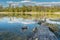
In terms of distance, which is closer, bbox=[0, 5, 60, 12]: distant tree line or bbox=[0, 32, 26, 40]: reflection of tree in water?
bbox=[0, 32, 26, 40]: reflection of tree in water

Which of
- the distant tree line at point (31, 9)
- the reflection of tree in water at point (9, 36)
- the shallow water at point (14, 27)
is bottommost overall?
the reflection of tree in water at point (9, 36)

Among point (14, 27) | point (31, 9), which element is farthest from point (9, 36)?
point (31, 9)

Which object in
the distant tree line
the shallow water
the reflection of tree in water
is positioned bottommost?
the reflection of tree in water

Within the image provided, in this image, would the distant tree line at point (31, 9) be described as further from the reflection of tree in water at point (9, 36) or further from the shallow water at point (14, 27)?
the reflection of tree in water at point (9, 36)

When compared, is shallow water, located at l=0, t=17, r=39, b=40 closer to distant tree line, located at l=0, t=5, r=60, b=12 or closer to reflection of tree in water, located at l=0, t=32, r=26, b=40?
reflection of tree in water, located at l=0, t=32, r=26, b=40

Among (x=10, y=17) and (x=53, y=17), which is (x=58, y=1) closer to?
(x=53, y=17)

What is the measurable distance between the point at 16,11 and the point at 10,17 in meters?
0.18

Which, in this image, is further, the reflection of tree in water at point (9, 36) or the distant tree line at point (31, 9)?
the distant tree line at point (31, 9)

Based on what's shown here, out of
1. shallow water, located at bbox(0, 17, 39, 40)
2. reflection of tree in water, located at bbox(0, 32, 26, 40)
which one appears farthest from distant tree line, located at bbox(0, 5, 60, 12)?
reflection of tree in water, located at bbox(0, 32, 26, 40)

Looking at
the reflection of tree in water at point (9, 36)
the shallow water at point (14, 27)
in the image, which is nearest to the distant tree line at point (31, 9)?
the shallow water at point (14, 27)

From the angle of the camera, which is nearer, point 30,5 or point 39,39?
point 39,39

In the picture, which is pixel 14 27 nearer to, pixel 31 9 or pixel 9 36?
pixel 9 36

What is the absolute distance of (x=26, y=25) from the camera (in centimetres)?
307

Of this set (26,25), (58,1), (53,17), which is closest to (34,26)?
(26,25)
